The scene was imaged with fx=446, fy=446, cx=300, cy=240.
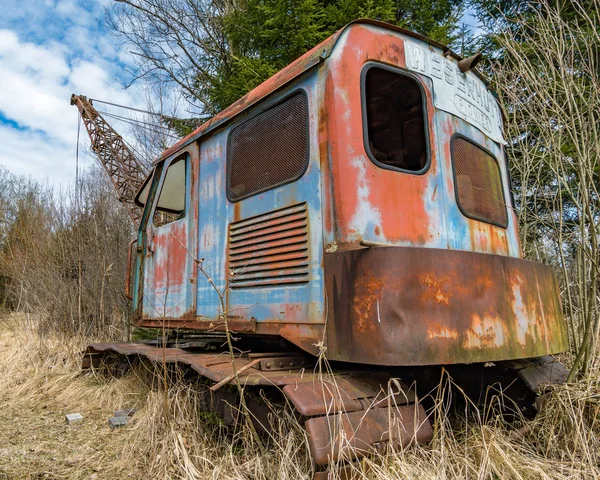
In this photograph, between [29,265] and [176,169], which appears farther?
[29,265]

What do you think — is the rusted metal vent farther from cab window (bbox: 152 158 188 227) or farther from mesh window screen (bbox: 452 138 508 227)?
cab window (bbox: 152 158 188 227)

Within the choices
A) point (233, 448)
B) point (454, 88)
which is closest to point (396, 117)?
point (454, 88)

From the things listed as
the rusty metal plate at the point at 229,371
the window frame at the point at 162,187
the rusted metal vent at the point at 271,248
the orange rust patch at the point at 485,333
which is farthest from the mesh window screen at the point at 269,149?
the orange rust patch at the point at 485,333

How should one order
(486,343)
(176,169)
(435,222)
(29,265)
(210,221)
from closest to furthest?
(486,343) → (435,222) → (210,221) → (176,169) → (29,265)

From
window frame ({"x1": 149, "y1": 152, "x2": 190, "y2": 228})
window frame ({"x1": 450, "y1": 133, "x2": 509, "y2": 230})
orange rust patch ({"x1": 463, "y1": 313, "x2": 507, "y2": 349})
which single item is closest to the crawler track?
orange rust patch ({"x1": 463, "y1": 313, "x2": 507, "y2": 349})

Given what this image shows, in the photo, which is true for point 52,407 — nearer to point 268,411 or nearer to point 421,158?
point 268,411

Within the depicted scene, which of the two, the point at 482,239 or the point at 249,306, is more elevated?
the point at 482,239

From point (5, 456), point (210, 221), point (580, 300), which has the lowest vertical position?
point (5, 456)

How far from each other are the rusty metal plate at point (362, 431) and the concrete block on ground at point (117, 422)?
2305 mm

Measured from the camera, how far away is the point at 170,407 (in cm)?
301

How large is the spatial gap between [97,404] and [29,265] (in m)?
5.19

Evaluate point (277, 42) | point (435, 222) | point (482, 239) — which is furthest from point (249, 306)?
point (277, 42)

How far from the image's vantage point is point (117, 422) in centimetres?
359

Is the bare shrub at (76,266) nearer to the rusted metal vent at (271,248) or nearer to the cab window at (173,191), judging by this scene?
the cab window at (173,191)
